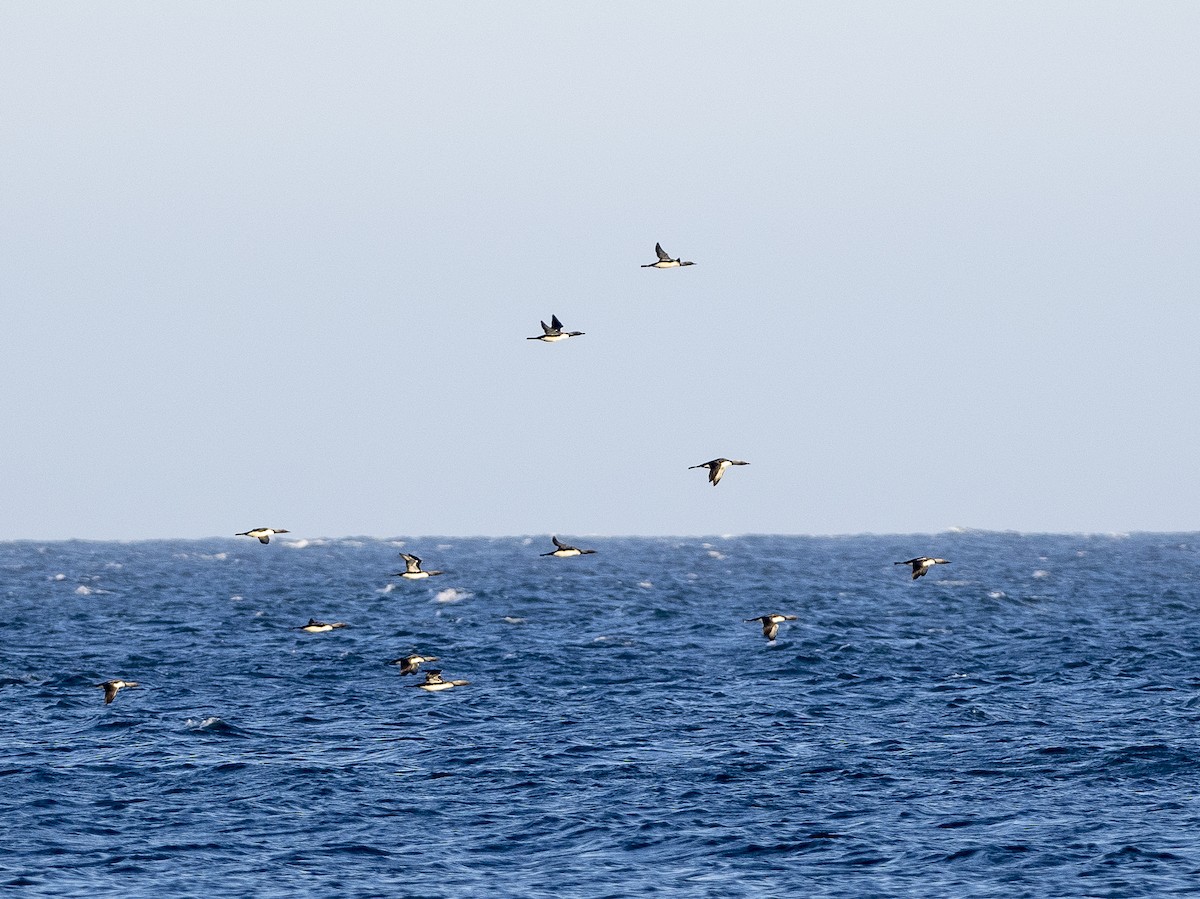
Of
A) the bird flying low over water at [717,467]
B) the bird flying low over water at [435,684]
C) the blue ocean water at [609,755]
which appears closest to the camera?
the blue ocean water at [609,755]

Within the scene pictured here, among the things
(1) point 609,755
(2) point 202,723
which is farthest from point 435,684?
(1) point 609,755

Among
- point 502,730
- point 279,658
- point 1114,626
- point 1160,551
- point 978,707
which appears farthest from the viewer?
point 1160,551

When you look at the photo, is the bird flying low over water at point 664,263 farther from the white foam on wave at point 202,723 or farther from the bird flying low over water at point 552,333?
the white foam on wave at point 202,723

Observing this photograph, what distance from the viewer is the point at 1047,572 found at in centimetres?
12088

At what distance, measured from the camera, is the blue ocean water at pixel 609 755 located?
32594 mm

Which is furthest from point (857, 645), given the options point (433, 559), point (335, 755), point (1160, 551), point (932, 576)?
point (1160, 551)

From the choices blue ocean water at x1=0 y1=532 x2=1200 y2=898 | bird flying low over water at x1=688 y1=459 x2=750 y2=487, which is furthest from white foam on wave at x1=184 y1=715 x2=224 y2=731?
bird flying low over water at x1=688 y1=459 x2=750 y2=487

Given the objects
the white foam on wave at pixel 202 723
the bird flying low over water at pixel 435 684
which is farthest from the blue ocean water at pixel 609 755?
the bird flying low over water at pixel 435 684

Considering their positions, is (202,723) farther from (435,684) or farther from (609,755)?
(609,755)

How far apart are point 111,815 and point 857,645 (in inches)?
1416

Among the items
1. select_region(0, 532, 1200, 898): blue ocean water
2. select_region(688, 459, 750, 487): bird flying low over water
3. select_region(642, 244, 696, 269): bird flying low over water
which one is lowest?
select_region(0, 532, 1200, 898): blue ocean water

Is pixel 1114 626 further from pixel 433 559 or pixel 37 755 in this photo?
pixel 433 559

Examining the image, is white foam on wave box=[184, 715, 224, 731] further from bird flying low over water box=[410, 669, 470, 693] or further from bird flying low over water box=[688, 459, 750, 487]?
bird flying low over water box=[688, 459, 750, 487]

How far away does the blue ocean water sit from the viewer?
1283 inches
